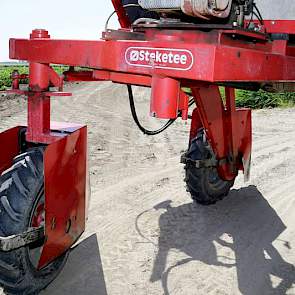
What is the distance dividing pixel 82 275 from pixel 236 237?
4.25ft

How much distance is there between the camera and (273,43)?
2.62 metres

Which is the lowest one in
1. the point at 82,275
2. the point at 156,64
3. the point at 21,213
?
the point at 82,275

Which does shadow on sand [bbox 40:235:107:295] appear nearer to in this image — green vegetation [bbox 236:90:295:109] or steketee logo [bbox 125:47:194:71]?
steketee logo [bbox 125:47:194:71]

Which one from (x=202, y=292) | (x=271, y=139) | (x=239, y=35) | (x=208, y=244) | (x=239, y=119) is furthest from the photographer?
(x=271, y=139)

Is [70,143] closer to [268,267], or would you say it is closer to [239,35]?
[239,35]

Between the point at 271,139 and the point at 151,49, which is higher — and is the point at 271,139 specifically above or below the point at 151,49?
below

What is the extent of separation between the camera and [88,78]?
2.76 metres

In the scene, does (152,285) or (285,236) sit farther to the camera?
(285,236)

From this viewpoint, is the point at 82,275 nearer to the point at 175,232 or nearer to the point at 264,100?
the point at 175,232

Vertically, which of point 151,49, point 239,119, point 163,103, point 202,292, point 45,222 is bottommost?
point 202,292

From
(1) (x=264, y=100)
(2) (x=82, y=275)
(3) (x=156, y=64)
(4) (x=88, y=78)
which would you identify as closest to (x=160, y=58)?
(3) (x=156, y=64)

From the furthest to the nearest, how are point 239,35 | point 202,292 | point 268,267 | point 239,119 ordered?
point 239,119 → point 268,267 → point 202,292 → point 239,35

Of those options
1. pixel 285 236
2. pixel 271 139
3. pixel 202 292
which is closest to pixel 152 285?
pixel 202 292

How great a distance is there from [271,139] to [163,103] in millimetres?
5254
